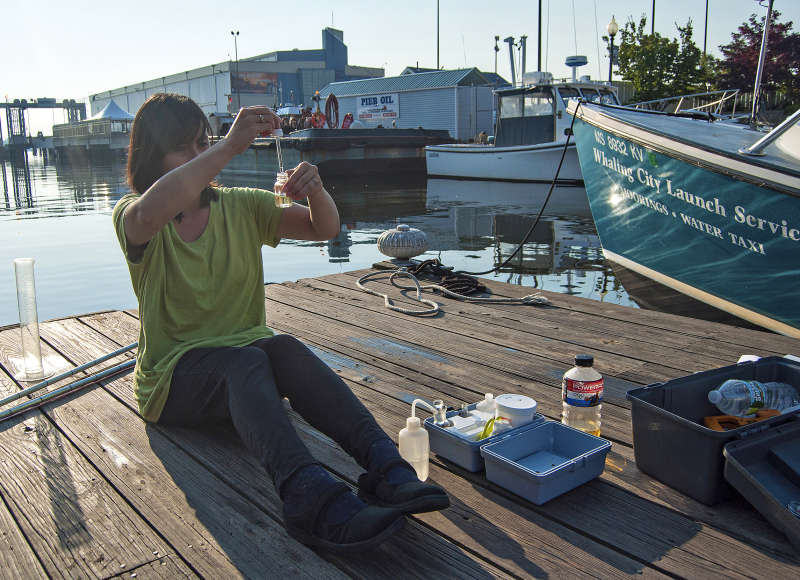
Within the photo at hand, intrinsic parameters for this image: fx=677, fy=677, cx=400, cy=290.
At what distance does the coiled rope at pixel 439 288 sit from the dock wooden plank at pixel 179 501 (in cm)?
195

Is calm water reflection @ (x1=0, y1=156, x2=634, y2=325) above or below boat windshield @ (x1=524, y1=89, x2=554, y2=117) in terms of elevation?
below

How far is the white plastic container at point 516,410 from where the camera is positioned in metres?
2.16

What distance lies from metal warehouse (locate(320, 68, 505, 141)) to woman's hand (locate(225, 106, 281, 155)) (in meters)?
30.0

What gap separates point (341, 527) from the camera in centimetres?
166

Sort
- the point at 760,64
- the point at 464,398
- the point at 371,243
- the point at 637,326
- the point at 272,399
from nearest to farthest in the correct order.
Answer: the point at 272,399
the point at 464,398
the point at 637,326
the point at 760,64
the point at 371,243

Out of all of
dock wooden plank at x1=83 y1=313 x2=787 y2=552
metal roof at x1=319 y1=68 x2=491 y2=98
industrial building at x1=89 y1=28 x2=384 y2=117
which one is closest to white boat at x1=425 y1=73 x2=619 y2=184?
metal roof at x1=319 y1=68 x2=491 y2=98

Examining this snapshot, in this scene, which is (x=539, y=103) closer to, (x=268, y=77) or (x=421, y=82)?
(x=421, y=82)

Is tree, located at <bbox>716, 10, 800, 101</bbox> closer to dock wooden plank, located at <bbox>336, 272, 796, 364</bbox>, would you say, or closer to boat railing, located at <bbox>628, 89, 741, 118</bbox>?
boat railing, located at <bbox>628, 89, 741, 118</bbox>

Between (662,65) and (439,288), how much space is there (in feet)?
77.0

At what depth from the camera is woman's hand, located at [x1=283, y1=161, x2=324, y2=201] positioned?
85.0 inches

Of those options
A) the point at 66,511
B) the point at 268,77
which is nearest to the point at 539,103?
the point at 66,511

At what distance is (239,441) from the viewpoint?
2314 millimetres

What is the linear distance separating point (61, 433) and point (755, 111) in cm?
583

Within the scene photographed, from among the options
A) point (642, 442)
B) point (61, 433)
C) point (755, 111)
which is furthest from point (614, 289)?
point (61, 433)
